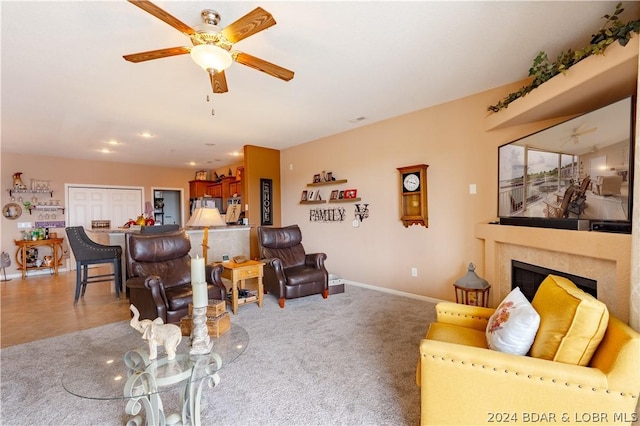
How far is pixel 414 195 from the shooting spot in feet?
12.6

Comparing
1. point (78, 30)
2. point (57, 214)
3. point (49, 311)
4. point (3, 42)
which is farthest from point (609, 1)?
point (57, 214)

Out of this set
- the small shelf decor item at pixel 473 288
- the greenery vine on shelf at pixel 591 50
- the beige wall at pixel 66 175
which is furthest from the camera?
the beige wall at pixel 66 175

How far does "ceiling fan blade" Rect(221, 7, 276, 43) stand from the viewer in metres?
1.52

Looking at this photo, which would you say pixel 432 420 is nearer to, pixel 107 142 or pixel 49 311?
pixel 49 311

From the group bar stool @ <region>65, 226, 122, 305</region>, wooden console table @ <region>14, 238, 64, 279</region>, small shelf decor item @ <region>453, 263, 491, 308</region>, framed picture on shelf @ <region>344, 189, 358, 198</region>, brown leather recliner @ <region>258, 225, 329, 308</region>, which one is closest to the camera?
small shelf decor item @ <region>453, 263, 491, 308</region>

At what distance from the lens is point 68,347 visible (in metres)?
2.56

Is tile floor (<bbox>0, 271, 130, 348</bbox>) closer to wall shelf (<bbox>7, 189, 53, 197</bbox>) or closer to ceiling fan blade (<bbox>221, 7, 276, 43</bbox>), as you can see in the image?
wall shelf (<bbox>7, 189, 53, 197</bbox>)

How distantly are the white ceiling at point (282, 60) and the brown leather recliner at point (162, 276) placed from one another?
1.61 m

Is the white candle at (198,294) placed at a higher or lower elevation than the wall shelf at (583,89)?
lower

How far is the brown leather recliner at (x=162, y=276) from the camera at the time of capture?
2.72 m

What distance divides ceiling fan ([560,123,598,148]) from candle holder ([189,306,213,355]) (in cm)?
267

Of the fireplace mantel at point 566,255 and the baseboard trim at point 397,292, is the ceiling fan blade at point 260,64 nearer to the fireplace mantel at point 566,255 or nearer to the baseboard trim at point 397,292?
the fireplace mantel at point 566,255

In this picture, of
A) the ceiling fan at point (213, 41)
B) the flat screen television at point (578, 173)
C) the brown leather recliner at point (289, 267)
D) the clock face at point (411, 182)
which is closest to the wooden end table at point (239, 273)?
the brown leather recliner at point (289, 267)

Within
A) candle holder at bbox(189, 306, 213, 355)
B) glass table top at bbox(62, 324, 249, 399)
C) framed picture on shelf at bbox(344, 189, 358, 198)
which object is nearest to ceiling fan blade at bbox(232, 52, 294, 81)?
candle holder at bbox(189, 306, 213, 355)
